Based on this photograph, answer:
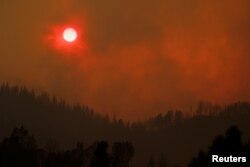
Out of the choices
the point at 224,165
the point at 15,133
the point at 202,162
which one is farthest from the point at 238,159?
the point at 15,133

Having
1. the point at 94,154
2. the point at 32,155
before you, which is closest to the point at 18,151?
the point at 32,155

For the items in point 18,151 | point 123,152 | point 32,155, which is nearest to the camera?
point 18,151

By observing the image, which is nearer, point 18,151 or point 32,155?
point 18,151

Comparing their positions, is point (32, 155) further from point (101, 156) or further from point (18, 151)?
point (101, 156)

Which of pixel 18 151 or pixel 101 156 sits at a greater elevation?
pixel 18 151

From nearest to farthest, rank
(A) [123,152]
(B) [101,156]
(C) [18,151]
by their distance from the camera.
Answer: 1. (B) [101,156]
2. (C) [18,151]
3. (A) [123,152]

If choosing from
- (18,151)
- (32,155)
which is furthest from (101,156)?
(32,155)

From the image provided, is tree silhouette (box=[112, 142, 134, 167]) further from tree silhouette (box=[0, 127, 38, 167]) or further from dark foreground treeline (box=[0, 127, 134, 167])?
tree silhouette (box=[0, 127, 38, 167])

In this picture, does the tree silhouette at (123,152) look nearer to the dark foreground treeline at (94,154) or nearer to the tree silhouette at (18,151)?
the dark foreground treeline at (94,154)

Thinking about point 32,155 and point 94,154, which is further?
point 32,155

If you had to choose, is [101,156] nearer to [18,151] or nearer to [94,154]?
[94,154]

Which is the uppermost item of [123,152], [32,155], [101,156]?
[123,152]

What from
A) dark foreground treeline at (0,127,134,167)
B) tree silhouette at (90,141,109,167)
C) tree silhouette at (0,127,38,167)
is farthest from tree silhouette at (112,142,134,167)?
tree silhouette at (90,141,109,167)

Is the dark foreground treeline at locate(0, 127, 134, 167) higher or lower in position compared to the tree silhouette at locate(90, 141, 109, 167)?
higher
